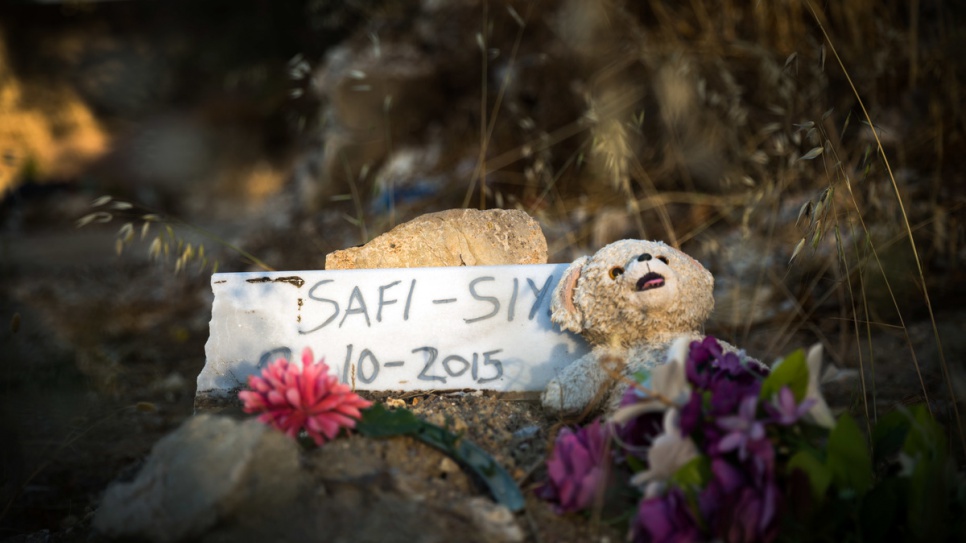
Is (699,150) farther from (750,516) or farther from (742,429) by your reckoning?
(750,516)

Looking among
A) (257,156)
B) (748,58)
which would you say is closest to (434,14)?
(748,58)

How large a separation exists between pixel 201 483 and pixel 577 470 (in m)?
0.71

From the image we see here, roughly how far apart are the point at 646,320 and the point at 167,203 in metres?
7.61

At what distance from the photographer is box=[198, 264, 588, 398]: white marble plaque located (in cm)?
208

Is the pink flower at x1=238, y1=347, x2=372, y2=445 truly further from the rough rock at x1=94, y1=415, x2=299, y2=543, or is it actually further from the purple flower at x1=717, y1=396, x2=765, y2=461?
the purple flower at x1=717, y1=396, x2=765, y2=461

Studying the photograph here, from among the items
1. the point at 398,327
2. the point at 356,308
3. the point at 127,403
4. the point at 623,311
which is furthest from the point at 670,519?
the point at 127,403

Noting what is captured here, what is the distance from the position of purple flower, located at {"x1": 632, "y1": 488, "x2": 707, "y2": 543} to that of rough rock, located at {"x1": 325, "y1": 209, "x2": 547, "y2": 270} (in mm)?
1182

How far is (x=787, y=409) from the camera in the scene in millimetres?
1276

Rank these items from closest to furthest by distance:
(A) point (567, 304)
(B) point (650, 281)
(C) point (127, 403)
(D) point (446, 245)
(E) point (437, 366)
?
1. (B) point (650, 281)
2. (A) point (567, 304)
3. (E) point (437, 366)
4. (D) point (446, 245)
5. (C) point (127, 403)

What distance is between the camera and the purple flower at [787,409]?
127cm

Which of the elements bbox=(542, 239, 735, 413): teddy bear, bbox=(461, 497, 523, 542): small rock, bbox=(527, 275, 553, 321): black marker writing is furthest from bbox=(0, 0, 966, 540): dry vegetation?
bbox=(461, 497, 523, 542): small rock

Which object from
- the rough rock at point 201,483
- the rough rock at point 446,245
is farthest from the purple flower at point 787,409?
the rough rock at point 446,245

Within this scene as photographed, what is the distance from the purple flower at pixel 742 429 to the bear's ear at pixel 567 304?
0.69 metres

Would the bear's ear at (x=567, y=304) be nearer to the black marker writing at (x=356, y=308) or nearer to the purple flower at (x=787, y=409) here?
the black marker writing at (x=356, y=308)
